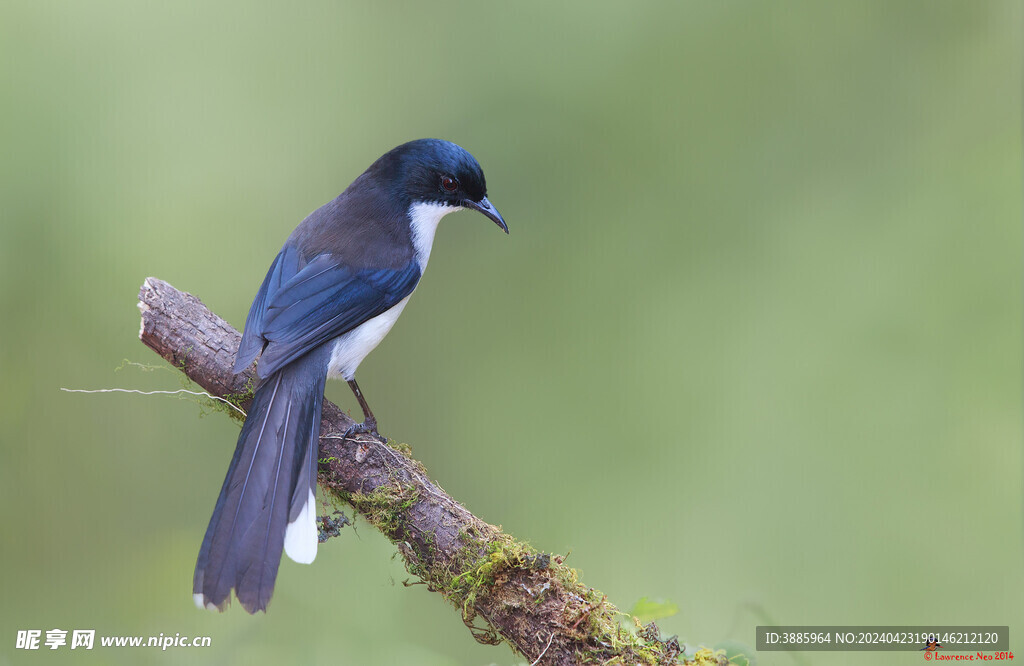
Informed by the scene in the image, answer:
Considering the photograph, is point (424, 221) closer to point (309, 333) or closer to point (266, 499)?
point (309, 333)

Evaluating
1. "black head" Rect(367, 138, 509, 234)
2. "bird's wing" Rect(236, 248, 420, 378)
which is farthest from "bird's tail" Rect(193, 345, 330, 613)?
"black head" Rect(367, 138, 509, 234)

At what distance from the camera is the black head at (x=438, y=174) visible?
10.9 ft

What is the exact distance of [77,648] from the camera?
3033 millimetres

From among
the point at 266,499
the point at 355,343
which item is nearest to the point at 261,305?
the point at 355,343

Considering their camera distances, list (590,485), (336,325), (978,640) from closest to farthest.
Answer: (336,325), (978,640), (590,485)

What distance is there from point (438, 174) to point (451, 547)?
1.52m

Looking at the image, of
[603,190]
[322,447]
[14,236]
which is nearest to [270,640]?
[322,447]

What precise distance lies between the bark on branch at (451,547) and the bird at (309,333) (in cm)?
16

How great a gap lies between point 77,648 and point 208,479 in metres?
1.67

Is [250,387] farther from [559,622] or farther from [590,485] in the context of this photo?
[590,485]

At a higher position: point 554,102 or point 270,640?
point 554,102

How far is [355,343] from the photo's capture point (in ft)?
10.2

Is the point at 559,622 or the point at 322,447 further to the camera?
the point at 322,447

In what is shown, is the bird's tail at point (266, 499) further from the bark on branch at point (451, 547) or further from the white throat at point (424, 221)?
the white throat at point (424, 221)
